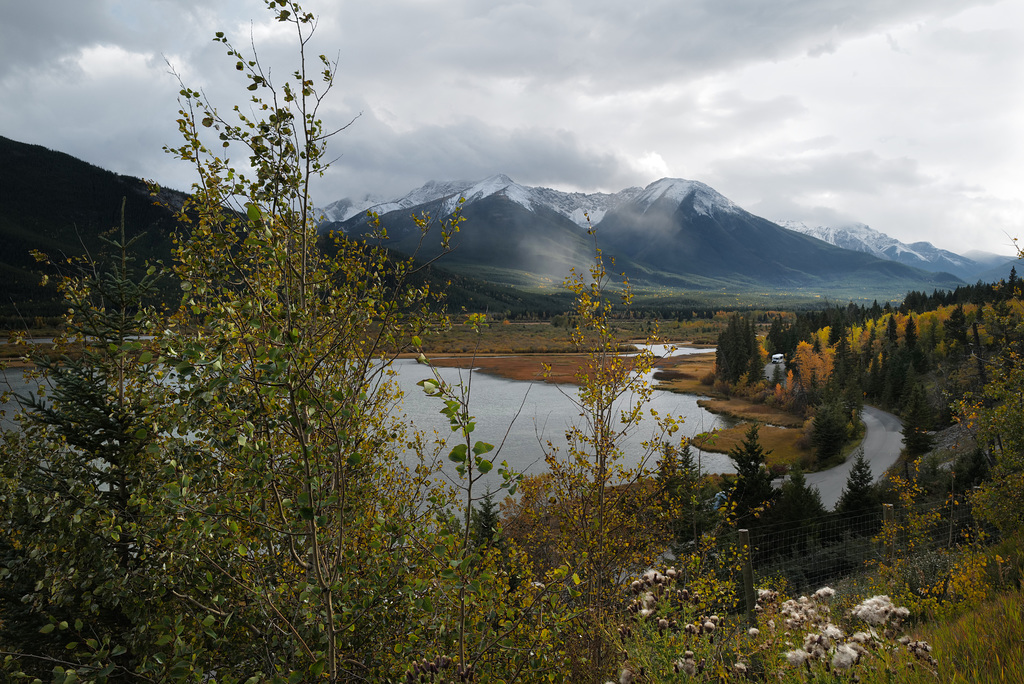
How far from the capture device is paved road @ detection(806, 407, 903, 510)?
105 feet

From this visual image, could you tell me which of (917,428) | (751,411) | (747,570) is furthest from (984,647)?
(751,411)

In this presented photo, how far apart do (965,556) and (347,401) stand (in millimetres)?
9832

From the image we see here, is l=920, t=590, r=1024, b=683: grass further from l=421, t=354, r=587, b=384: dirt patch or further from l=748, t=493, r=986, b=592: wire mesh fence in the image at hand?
l=421, t=354, r=587, b=384: dirt patch

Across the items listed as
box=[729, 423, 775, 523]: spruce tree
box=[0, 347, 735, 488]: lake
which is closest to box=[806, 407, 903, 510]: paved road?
box=[0, 347, 735, 488]: lake

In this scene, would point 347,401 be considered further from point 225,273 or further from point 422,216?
point 422,216

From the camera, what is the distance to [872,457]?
3778 cm

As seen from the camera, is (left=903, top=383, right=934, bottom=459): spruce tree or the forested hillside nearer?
the forested hillside

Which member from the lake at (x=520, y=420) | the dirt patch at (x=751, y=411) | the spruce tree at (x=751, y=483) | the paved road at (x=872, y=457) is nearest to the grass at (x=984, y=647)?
the lake at (x=520, y=420)

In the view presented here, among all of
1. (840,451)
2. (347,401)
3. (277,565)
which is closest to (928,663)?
(347,401)

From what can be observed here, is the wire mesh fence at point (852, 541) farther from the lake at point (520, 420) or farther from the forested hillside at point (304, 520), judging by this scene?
the lake at point (520, 420)

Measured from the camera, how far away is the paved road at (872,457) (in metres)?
32.0

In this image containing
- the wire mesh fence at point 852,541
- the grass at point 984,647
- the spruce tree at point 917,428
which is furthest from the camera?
the spruce tree at point 917,428

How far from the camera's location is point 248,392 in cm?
329

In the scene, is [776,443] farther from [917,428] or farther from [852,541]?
[852,541]
